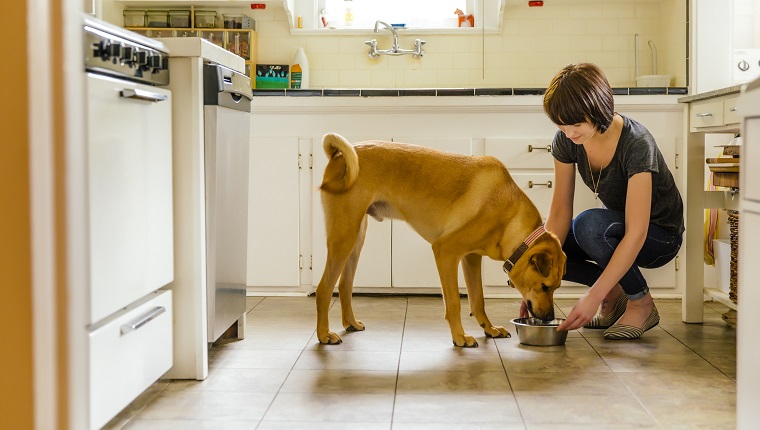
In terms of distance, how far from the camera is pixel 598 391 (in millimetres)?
2336

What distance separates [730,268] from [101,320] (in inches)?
99.5

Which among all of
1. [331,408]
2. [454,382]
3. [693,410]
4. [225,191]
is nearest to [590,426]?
[693,410]

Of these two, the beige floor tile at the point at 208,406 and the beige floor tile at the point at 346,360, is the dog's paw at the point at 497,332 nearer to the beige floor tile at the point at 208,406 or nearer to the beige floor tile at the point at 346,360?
the beige floor tile at the point at 346,360

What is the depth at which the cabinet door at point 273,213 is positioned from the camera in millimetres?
3953

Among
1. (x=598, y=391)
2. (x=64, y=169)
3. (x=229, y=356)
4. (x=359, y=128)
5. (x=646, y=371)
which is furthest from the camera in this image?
(x=359, y=128)

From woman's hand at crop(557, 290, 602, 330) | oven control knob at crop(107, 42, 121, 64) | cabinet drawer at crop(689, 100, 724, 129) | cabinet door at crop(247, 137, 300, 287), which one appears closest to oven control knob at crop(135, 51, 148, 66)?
oven control knob at crop(107, 42, 121, 64)

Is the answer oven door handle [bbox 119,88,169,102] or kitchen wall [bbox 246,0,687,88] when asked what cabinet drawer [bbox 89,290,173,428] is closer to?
oven door handle [bbox 119,88,169,102]

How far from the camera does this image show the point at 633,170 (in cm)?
283

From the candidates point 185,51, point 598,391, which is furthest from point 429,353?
point 185,51

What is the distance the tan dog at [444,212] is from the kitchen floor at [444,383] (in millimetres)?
205

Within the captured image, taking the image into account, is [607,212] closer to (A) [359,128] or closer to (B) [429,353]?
(B) [429,353]

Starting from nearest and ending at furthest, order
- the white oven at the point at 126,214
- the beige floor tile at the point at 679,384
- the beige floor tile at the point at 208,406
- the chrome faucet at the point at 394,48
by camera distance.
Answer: the white oven at the point at 126,214 < the beige floor tile at the point at 208,406 < the beige floor tile at the point at 679,384 < the chrome faucet at the point at 394,48

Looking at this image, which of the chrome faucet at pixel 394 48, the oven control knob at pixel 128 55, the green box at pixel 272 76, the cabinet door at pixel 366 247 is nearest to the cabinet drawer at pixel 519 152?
the cabinet door at pixel 366 247

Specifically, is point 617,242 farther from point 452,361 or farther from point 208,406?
point 208,406
